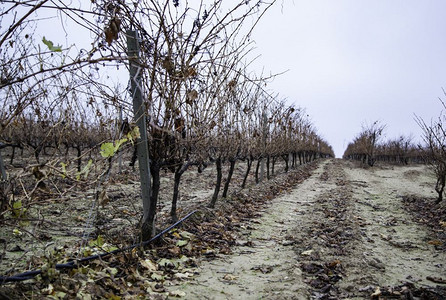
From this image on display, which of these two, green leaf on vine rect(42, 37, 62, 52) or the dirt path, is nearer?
green leaf on vine rect(42, 37, 62, 52)

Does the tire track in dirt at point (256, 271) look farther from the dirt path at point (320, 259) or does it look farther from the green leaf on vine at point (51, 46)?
the green leaf on vine at point (51, 46)

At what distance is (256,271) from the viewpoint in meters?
3.24

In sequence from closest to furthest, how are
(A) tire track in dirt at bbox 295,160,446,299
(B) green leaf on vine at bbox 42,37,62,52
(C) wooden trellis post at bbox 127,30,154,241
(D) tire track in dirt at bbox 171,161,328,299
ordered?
(B) green leaf on vine at bbox 42,37,62,52
(D) tire track in dirt at bbox 171,161,328,299
(A) tire track in dirt at bbox 295,160,446,299
(C) wooden trellis post at bbox 127,30,154,241

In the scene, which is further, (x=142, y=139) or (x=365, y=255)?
(x=365, y=255)

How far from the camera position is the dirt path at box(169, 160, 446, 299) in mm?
2781

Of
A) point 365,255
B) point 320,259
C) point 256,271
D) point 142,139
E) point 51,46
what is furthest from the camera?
point 365,255

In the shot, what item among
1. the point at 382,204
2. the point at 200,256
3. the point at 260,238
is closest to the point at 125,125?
the point at 200,256

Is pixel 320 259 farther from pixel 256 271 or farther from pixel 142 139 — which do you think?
pixel 142 139

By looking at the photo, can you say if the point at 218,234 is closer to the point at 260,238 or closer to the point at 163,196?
the point at 260,238

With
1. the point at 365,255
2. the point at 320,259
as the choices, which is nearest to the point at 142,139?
the point at 320,259

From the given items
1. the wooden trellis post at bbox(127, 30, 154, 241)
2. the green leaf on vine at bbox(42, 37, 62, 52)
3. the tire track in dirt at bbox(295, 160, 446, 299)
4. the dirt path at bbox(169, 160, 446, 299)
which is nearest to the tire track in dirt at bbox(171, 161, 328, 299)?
the dirt path at bbox(169, 160, 446, 299)

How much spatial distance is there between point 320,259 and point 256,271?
33.8 inches

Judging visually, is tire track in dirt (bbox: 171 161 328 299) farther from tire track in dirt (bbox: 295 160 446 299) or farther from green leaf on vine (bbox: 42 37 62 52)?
green leaf on vine (bbox: 42 37 62 52)

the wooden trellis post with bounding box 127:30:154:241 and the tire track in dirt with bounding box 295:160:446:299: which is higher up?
the wooden trellis post with bounding box 127:30:154:241
